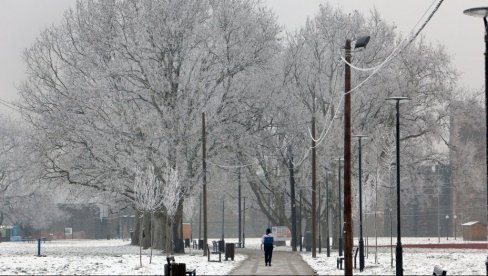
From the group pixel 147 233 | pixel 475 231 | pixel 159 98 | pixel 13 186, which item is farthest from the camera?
pixel 475 231

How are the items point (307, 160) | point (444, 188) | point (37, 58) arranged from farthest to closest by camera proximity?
1. point (444, 188)
2. point (307, 160)
3. point (37, 58)

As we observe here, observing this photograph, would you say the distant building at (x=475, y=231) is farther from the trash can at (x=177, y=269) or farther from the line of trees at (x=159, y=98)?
the trash can at (x=177, y=269)

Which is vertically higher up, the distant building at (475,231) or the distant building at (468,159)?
the distant building at (468,159)

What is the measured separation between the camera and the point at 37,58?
55500mm

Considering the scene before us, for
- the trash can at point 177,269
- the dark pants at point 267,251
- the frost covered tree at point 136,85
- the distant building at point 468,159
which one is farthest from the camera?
the distant building at point 468,159

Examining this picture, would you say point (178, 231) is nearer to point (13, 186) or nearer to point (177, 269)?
point (177, 269)

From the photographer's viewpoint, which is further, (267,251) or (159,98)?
(159,98)

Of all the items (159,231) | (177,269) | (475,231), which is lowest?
(177,269)

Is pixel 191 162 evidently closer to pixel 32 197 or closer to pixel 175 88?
pixel 175 88

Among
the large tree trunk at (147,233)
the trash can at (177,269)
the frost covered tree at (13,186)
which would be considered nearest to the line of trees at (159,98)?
the large tree trunk at (147,233)

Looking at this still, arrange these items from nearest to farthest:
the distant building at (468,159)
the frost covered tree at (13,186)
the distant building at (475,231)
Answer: the distant building at (468,159) → the frost covered tree at (13,186) → the distant building at (475,231)

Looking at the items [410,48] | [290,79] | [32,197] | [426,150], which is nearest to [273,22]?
[290,79]

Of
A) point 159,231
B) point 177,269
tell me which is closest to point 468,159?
point 159,231

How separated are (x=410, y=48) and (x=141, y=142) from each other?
2174 cm
